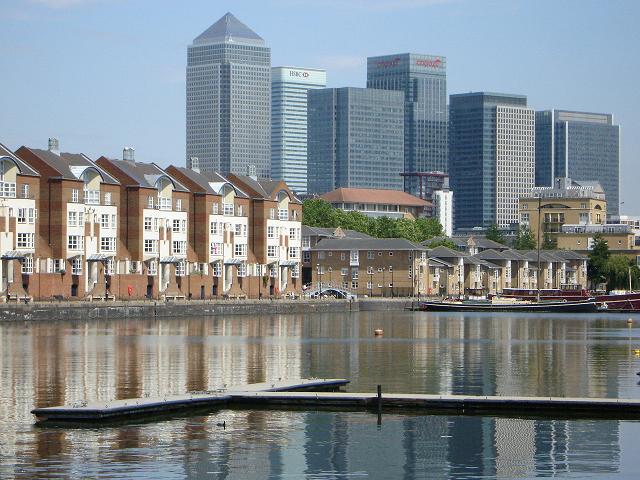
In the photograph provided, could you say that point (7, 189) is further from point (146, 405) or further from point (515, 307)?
point (146, 405)

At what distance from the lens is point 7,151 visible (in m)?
131

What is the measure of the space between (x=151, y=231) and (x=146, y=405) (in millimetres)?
104338

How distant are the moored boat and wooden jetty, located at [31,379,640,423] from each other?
12306cm

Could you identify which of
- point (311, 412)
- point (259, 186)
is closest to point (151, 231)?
point (259, 186)

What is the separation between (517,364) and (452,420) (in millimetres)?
26566

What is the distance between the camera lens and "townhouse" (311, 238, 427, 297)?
636ft

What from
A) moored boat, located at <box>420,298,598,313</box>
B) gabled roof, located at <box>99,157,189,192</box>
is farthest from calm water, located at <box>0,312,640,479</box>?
moored boat, located at <box>420,298,598,313</box>

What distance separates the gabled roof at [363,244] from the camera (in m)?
194

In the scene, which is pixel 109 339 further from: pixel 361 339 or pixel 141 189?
pixel 141 189

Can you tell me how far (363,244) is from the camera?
195 meters

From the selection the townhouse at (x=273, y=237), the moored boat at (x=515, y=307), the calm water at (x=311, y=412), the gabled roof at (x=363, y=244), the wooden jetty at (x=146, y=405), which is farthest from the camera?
the gabled roof at (x=363, y=244)

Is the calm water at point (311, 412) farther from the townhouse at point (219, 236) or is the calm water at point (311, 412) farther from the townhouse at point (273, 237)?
the townhouse at point (273, 237)

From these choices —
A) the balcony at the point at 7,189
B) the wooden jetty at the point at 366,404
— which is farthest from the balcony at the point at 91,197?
the wooden jetty at the point at 366,404

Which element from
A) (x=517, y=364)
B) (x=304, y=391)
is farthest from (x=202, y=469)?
(x=517, y=364)
